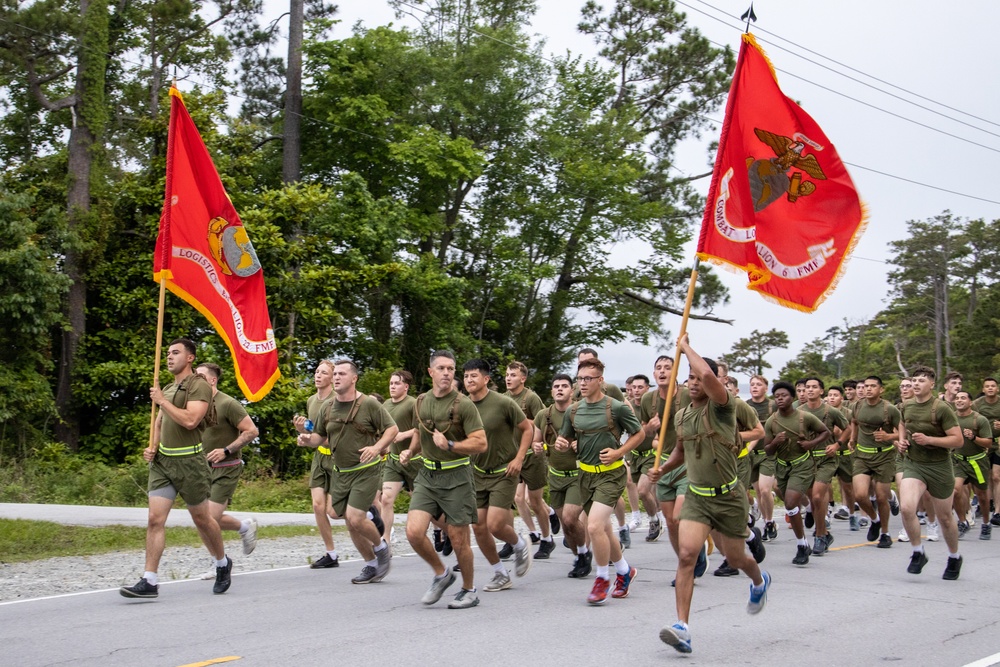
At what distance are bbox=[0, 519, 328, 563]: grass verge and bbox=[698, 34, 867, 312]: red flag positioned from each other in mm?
8213

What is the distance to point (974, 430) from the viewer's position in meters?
14.8

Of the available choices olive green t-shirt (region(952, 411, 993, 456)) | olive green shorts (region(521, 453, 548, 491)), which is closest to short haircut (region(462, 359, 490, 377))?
olive green shorts (region(521, 453, 548, 491))

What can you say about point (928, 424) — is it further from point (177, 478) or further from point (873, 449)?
point (177, 478)

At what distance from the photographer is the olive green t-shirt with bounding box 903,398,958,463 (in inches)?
445

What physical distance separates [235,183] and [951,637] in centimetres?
1988

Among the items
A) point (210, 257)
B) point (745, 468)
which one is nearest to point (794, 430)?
point (745, 468)

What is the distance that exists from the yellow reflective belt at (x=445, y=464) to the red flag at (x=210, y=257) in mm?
2793

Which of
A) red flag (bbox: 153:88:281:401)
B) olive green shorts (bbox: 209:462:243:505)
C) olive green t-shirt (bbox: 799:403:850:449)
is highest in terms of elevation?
red flag (bbox: 153:88:281:401)

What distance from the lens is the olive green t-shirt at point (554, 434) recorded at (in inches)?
426

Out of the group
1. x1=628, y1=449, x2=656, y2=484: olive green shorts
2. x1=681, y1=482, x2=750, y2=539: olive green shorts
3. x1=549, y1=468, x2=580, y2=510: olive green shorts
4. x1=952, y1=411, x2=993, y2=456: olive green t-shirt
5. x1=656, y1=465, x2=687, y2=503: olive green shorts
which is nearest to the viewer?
x1=681, y1=482, x2=750, y2=539: olive green shorts

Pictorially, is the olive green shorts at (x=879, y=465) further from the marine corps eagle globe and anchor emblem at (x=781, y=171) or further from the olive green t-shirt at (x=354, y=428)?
the olive green t-shirt at (x=354, y=428)

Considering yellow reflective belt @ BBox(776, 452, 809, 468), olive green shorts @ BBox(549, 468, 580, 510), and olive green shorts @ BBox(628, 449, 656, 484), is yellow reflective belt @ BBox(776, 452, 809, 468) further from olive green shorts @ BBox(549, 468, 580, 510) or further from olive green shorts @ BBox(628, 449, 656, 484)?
olive green shorts @ BBox(549, 468, 580, 510)

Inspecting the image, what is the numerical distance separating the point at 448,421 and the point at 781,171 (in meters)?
3.55

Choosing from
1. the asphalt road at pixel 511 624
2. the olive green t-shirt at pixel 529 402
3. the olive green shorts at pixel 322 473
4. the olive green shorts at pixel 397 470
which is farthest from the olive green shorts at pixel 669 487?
the olive green shorts at pixel 322 473
